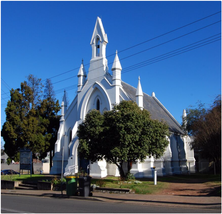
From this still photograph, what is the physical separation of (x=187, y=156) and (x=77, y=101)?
1875cm

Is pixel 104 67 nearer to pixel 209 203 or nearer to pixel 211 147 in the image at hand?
pixel 211 147

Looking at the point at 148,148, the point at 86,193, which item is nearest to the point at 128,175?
the point at 148,148

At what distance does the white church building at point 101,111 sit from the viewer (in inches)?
1230

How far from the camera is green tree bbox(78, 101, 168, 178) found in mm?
20969

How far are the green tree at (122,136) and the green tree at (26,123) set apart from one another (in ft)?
54.2

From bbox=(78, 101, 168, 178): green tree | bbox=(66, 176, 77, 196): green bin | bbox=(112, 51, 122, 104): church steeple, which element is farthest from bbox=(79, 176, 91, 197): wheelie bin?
bbox=(112, 51, 122, 104): church steeple

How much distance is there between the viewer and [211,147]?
2564 cm

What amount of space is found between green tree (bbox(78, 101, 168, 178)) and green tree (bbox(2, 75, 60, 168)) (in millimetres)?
16508

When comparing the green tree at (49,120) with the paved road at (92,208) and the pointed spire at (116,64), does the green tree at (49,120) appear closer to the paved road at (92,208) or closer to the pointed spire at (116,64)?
the pointed spire at (116,64)

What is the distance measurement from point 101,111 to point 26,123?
10.9 metres

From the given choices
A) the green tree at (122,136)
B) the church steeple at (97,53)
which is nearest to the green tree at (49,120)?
the church steeple at (97,53)

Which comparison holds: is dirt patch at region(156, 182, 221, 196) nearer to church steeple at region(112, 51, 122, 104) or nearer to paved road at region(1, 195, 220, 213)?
paved road at region(1, 195, 220, 213)

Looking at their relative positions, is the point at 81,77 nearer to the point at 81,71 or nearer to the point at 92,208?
the point at 81,71

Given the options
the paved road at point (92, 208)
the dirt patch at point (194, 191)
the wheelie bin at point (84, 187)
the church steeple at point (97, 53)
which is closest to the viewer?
the paved road at point (92, 208)
